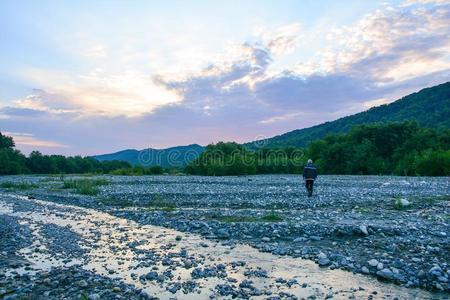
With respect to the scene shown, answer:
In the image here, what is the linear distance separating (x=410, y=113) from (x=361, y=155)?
35.4m

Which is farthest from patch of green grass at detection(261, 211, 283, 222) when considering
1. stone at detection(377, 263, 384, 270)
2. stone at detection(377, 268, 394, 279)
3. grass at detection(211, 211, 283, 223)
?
stone at detection(377, 268, 394, 279)

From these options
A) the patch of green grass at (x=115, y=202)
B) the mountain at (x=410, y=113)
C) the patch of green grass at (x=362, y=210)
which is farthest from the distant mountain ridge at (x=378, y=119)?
the patch of green grass at (x=362, y=210)

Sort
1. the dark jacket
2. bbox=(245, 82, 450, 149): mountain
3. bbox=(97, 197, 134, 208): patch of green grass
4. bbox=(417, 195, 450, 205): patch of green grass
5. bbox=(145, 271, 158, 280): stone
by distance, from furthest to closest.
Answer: bbox=(245, 82, 450, 149): mountain
bbox=(97, 197, 134, 208): patch of green grass
the dark jacket
bbox=(417, 195, 450, 205): patch of green grass
bbox=(145, 271, 158, 280): stone

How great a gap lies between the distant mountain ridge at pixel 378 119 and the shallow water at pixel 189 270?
50191mm

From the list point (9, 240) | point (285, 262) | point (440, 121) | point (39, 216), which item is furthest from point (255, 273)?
point (440, 121)

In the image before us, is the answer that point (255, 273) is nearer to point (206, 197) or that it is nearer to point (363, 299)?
point (363, 299)

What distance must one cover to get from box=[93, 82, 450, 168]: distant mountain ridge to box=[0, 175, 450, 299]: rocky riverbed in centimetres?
4843

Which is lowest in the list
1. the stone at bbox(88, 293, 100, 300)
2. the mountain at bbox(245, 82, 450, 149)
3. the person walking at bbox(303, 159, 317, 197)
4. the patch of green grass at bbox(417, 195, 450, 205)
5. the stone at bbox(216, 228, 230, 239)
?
the stone at bbox(88, 293, 100, 300)

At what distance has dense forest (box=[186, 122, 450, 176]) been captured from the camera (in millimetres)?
55406

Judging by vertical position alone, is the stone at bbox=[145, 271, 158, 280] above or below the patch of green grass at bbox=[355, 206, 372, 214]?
below

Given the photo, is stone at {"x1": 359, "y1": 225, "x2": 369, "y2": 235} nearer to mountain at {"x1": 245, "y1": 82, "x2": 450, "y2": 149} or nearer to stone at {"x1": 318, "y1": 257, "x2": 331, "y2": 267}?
stone at {"x1": 318, "y1": 257, "x2": 331, "y2": 267}

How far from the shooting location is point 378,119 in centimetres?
9519

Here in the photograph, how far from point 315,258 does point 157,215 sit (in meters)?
8.97

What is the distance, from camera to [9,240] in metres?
12.6
